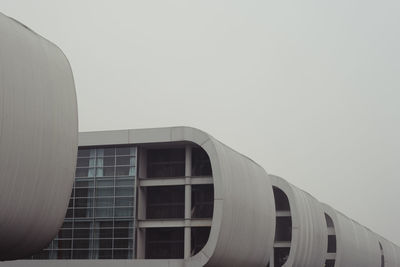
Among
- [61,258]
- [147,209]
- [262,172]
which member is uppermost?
[262,172]

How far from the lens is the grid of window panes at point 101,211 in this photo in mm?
46438

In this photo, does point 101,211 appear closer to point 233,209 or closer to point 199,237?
point 199,237

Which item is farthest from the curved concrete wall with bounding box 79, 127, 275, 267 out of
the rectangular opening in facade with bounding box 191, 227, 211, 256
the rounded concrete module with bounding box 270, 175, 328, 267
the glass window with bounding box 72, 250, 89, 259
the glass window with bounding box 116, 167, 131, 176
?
the glass window with bounding box 72, 250, 89, 259

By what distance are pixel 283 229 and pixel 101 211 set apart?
23.9 m

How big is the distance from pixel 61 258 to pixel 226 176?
12.8 metres

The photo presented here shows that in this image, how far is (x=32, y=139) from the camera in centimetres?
2967

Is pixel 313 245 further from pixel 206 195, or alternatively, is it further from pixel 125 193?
pixel 125 193

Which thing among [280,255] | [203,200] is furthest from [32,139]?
[280,255]

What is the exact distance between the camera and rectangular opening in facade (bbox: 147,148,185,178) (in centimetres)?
4891

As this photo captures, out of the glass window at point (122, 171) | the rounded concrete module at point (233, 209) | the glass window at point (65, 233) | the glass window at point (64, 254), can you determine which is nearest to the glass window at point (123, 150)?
the glass window at point (122, 171)

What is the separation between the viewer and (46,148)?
1211 inches

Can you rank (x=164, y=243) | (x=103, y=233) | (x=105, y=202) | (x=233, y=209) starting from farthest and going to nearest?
1. (x=164, y=243)
2. (x=105, y=202)
3. (x=103, y=233)
4. (x=233, y=209)

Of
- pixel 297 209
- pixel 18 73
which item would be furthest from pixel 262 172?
pixel 18 73

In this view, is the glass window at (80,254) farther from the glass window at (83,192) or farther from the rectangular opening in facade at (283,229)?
the rectangular opening in facade at (283,229)
